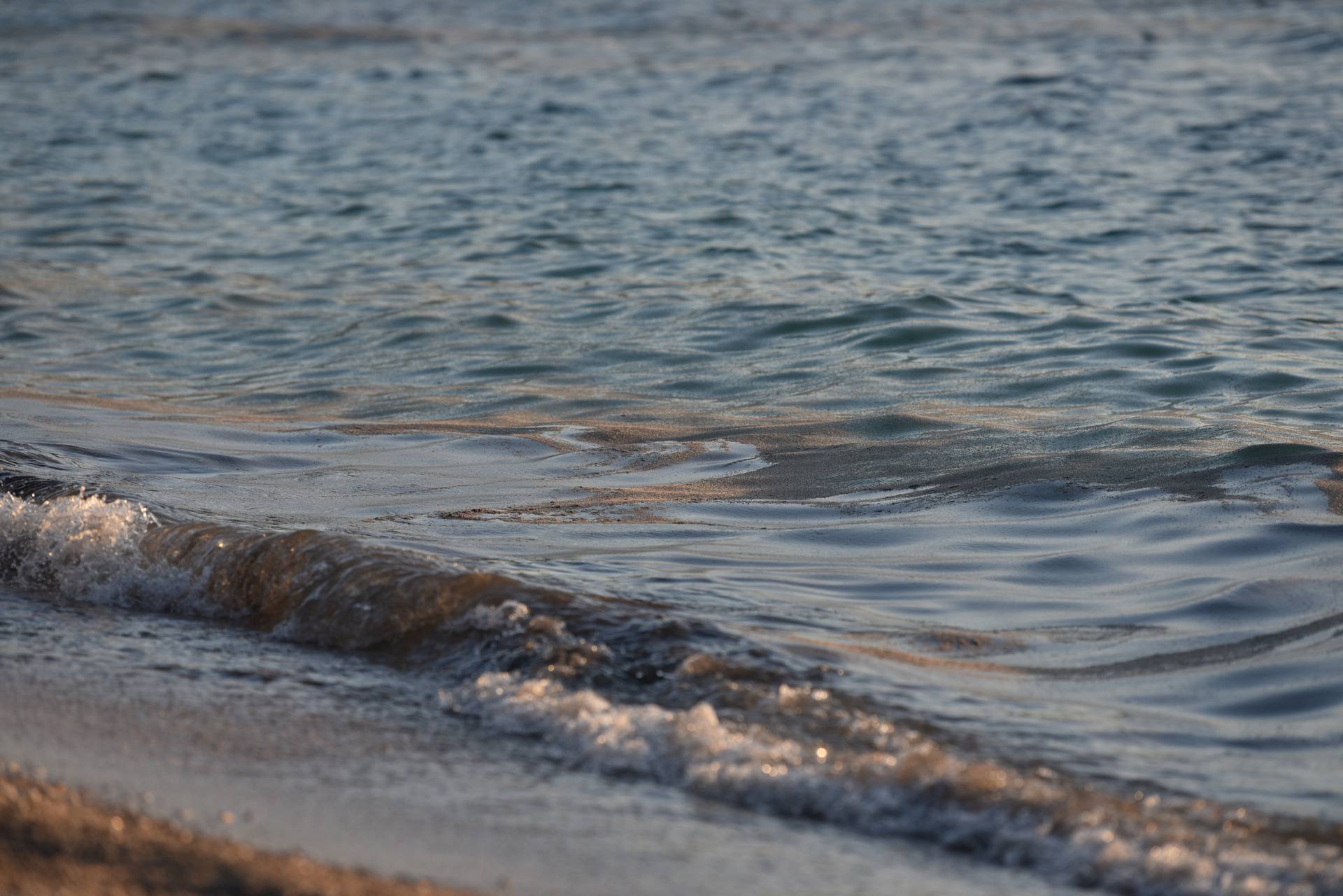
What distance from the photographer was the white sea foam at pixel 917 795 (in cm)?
300

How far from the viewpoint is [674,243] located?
1077 centimetres

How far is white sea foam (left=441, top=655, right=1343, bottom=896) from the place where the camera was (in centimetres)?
300

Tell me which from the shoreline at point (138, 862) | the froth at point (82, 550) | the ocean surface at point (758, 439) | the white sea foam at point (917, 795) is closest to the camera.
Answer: the shoreline at point (138, 862)

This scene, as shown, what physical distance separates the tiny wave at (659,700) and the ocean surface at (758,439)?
0.01m

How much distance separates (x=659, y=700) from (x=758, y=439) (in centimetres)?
304

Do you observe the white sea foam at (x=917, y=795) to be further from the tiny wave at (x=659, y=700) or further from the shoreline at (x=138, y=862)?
the shoreline at (x=138, y=862)

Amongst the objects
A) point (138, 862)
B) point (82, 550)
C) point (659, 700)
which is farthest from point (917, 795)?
point (82, 550)

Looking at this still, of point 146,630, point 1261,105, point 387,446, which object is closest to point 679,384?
point 387,446

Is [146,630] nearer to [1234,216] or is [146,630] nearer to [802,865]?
[802,865]

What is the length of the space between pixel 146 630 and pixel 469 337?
15.8 ft

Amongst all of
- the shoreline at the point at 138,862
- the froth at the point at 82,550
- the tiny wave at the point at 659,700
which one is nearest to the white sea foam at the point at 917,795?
the tiny wave at the point at 659,700

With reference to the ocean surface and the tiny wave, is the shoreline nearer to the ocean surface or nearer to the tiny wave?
the ocean surface

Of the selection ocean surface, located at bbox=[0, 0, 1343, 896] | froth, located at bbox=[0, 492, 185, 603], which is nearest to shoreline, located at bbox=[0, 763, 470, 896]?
ocean surface, located at bbox=[0, 0, 1343, 896]

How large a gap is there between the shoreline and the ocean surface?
0.37m
